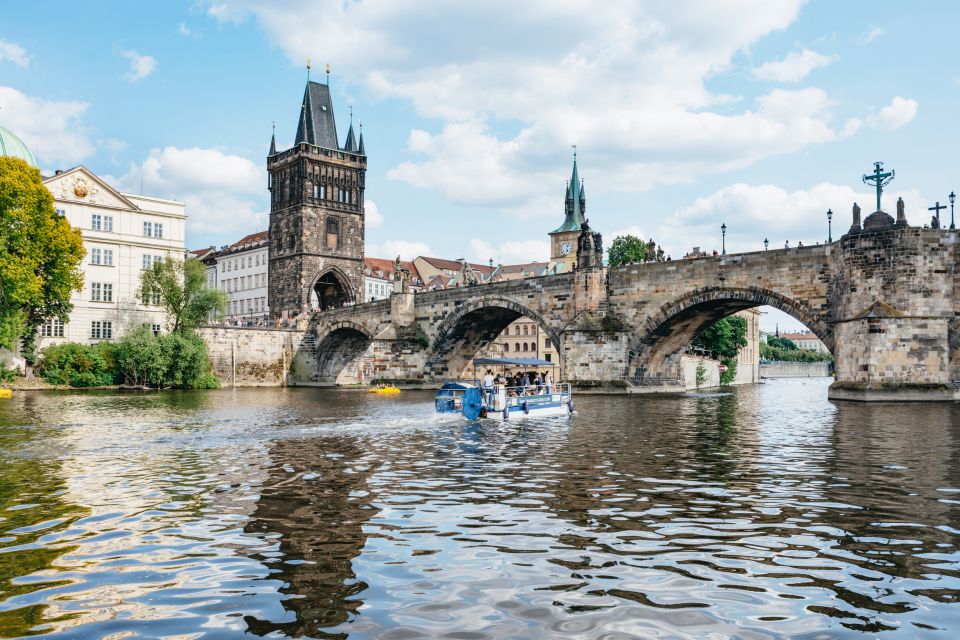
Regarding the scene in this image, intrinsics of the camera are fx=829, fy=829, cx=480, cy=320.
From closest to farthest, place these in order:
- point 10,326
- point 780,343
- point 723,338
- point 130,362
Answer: point 10,326, point 130,362, point 723,338, point 780,343

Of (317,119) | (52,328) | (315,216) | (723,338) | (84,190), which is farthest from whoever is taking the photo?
(317,119)

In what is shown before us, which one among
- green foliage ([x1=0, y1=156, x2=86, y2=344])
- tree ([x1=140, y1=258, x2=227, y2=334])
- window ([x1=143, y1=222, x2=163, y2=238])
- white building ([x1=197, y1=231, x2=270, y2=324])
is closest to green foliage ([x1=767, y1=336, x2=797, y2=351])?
white building ([x1=197, y1=231, x2=270, y2=324])

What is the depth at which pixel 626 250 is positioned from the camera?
269ft

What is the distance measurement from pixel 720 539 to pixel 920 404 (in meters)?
28.5

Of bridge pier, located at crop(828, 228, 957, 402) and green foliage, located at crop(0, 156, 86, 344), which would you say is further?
green foliage, located at crop(0, 156, 86, 344)

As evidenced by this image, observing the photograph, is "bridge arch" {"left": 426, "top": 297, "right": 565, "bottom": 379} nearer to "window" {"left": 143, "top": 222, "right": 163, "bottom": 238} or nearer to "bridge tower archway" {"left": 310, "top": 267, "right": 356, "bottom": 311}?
"window" {"left": 143, "top": 222, "right": 163, "bottom": 238}

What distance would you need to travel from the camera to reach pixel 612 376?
4672 centimetres

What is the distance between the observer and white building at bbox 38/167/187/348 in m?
57.4

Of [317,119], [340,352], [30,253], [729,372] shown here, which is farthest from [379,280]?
[30,253]

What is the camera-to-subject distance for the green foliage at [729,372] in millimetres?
78819

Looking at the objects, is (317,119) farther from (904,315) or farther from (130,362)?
(904,315)

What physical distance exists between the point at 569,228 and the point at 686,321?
8030 centimetres

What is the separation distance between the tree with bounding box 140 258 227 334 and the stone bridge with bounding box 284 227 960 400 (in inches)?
513

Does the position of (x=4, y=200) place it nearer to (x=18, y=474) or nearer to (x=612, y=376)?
(x=612, y=376)
